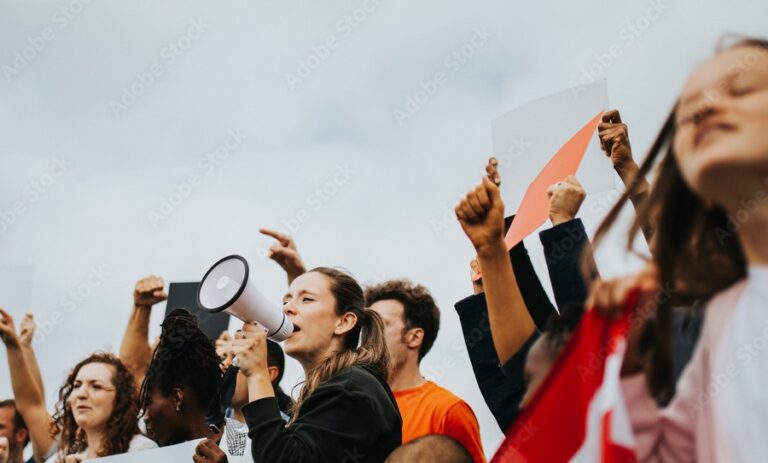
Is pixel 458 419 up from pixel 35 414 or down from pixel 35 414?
down

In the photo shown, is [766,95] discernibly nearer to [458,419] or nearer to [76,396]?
[458,419]

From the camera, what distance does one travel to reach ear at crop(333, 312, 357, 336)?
3.55 meters

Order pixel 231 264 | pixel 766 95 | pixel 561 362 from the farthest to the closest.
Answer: pixel 231 264 < pixel 561 362 < pixel 766 95

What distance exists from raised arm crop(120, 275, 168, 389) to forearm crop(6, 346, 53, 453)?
0.48 meters

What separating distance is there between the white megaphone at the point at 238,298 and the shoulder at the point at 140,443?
2.82 ft

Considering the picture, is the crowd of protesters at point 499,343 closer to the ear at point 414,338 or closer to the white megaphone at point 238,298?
the ear at point 414,338

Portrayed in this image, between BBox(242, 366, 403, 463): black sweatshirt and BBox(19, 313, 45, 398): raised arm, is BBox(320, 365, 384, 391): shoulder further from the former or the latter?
BBox(19, 313, 45, 398): raised arm

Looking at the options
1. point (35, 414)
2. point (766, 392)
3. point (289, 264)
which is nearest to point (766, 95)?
point (766, 392)

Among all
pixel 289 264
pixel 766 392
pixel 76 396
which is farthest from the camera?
pixel 289 264

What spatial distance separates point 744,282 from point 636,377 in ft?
0.78

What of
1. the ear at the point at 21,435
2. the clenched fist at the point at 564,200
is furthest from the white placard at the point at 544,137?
the ear at the point at 21,435

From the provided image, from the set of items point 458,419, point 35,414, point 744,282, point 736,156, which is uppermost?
point 736,156

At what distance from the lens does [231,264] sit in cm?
343

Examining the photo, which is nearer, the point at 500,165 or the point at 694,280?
the point at 694,280
